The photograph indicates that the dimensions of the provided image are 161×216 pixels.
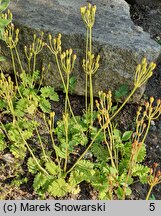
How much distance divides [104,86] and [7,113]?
3.02 ft

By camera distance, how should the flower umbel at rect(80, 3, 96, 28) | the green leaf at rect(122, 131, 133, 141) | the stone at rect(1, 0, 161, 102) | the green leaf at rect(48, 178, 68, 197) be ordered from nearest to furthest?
the flower umbel at rect(80, 3, 96, 28), the green leaf at rect(48, 178, 68, 197), the green leaf at rect(122, 131, 133, 141), the stone at rect(1, 0, 161, 102)

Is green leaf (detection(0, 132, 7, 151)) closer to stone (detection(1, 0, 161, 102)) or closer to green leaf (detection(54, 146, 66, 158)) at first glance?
green leaf (detection(54, 146, 66, 158))

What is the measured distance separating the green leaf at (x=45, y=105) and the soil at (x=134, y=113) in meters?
0.13

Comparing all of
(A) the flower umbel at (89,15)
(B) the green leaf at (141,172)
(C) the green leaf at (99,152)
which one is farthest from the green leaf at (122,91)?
(A) the flower umbel at (89,15)

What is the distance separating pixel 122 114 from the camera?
3.77 metres

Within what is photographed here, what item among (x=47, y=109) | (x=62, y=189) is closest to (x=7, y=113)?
(x=47, y=109)

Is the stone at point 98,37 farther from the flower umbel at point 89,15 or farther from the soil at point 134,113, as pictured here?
the flower umbel at point 89,15

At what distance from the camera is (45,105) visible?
368cm

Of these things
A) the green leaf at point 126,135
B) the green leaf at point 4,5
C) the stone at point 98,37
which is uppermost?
the green leaf at point 4,5

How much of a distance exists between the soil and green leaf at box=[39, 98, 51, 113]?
127 millimetres

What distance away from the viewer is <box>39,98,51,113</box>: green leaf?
3.66 metres

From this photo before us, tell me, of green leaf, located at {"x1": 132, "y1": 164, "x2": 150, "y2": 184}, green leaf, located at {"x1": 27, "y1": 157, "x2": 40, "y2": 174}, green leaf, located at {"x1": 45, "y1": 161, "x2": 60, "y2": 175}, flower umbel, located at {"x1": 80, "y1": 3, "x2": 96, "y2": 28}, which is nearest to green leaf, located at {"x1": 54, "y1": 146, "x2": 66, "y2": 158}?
green leaf, located at {"x1": 45, "y1": 161, "x2": 60, "y2": 175}

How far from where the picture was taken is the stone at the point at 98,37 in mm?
3543

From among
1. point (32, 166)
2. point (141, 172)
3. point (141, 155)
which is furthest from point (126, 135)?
point (32, 166)
